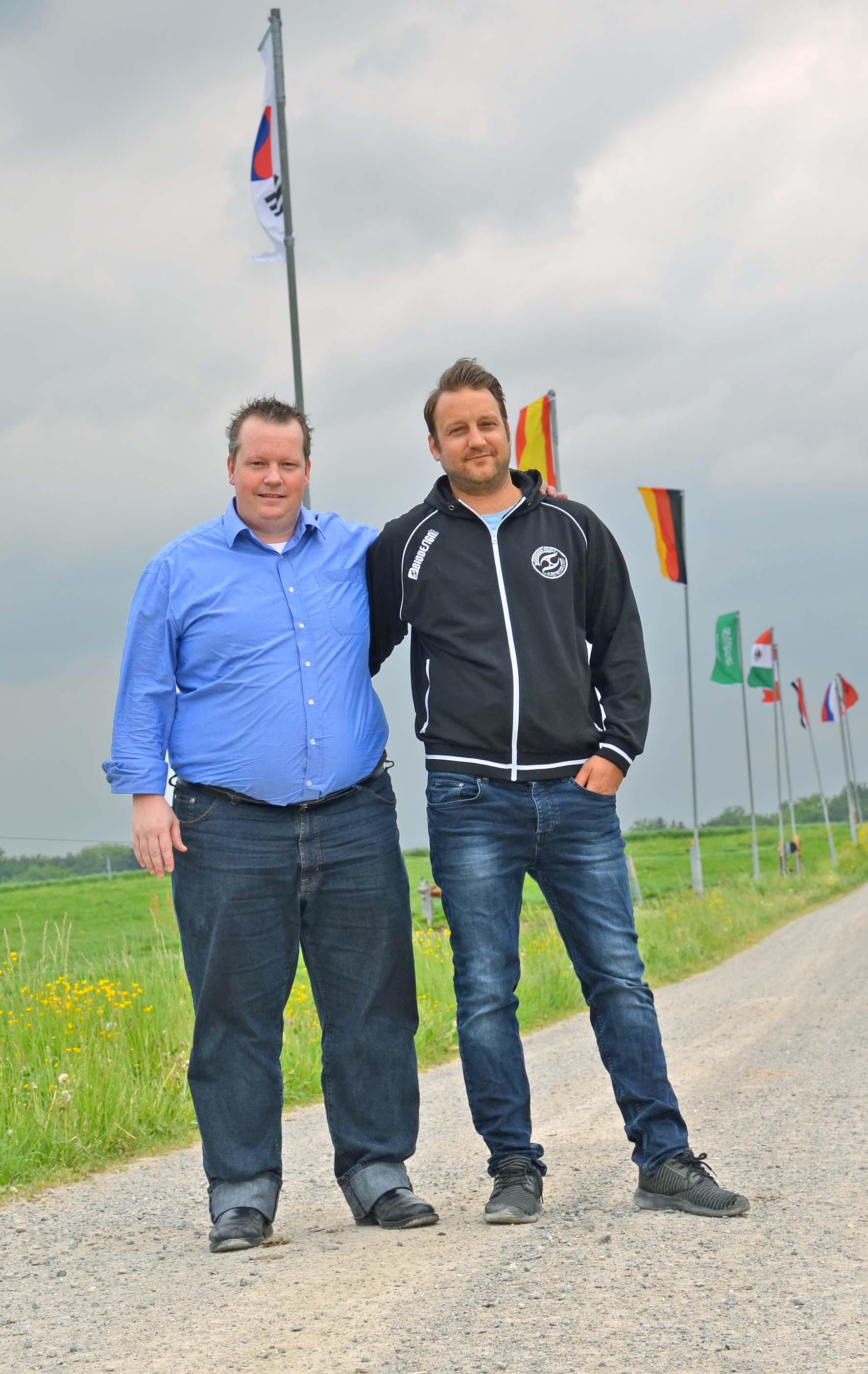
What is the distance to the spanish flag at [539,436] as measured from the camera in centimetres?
1861

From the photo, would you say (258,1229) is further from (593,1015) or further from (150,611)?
(150,611)

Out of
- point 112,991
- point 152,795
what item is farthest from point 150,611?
point 112,991

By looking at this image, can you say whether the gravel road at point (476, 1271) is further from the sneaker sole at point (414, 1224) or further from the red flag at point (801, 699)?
the red flag at point (801, 699)

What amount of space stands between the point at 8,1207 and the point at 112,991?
243 cm

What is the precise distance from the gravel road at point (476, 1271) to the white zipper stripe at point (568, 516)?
1956mm

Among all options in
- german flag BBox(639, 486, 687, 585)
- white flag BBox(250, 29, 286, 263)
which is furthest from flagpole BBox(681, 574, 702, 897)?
white flag BBox(250, 29, 286, 263)

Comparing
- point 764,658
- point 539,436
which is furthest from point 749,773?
point 539,436

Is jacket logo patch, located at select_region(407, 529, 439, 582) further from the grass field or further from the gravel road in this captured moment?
the grass field

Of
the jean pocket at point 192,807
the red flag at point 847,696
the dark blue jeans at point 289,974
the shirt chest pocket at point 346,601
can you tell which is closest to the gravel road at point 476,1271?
the dark blue jeans at point 289,974

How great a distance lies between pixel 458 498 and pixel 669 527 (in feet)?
79.2

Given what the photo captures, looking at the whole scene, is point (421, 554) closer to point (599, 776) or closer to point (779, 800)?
point (599, 776)

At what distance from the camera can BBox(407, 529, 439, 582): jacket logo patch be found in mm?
4086

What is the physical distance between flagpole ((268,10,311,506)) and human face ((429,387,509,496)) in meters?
7.76

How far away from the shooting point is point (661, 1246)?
356 centimetres
